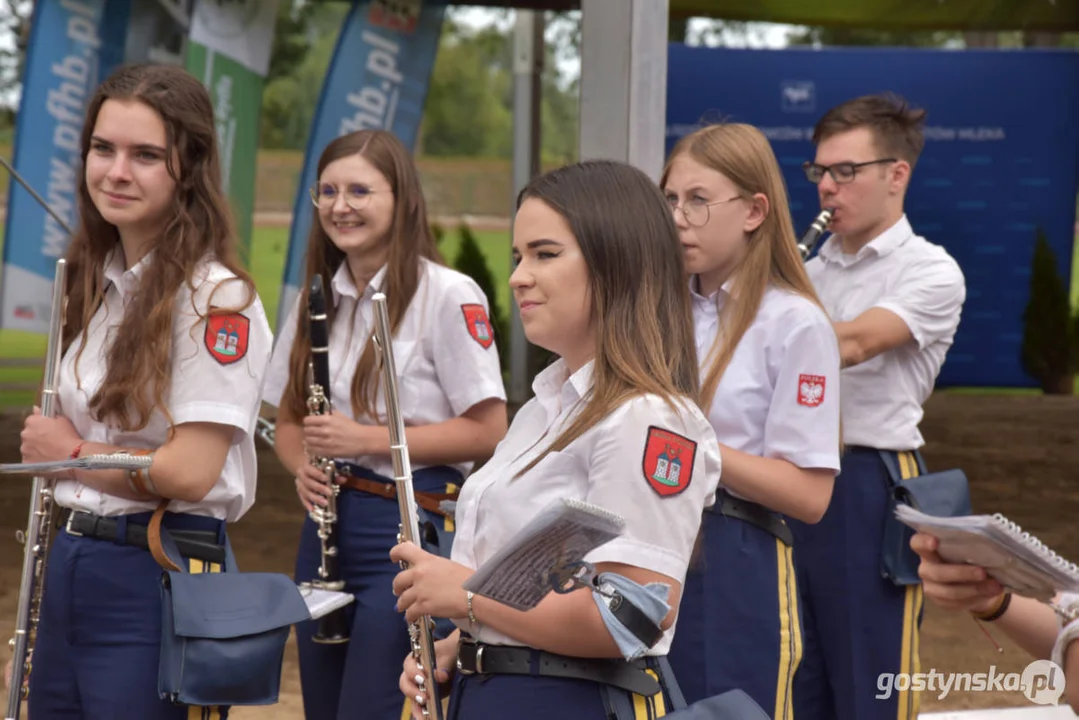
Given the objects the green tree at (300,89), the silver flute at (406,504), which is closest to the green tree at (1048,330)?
the green tree at (300,89)

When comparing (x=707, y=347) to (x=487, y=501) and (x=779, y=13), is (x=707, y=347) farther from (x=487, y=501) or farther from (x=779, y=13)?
(x=779, y=13)

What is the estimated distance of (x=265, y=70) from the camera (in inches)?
383

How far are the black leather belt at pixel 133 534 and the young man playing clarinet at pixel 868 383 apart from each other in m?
1.58

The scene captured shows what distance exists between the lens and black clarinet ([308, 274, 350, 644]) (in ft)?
11.2

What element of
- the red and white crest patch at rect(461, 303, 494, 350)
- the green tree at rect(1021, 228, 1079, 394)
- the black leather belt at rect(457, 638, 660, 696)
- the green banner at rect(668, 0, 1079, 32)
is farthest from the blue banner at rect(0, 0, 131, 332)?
the green tree at rect(1021, 228, 1079, 394)

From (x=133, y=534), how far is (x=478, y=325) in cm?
124

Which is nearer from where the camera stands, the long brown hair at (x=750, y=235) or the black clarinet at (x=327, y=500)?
the long brown hair at (x=750, y=235)

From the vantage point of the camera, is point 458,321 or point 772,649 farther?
point 458,321

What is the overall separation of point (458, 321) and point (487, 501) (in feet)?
4.83

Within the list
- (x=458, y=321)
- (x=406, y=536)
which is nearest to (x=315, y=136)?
(x=458, y=321)

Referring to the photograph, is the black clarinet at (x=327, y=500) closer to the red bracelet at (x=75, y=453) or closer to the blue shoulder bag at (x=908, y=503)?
the red bracelet at (x=75, y=453)

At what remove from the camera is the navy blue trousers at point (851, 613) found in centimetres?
354

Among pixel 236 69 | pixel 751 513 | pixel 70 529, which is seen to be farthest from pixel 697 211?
pixel 236 69

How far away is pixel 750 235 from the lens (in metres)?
3.07
